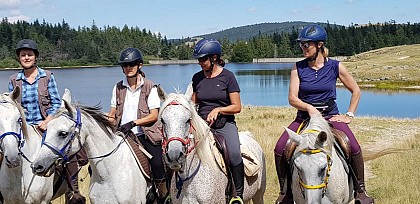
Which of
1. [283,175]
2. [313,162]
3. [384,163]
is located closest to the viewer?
[313,162]

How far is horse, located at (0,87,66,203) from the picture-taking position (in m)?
5.32

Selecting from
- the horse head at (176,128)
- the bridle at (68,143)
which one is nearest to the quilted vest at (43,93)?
the bridle at (68,143)

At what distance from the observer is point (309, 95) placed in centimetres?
591

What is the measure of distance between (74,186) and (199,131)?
2.31 m

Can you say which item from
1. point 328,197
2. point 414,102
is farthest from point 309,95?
point 414,102

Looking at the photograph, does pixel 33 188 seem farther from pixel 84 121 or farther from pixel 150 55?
pixel 150 55

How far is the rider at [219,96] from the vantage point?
19.0 ft

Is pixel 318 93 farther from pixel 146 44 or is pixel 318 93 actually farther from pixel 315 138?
pixel 146 44

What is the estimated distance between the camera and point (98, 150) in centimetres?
554

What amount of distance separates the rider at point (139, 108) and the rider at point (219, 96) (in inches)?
23.7

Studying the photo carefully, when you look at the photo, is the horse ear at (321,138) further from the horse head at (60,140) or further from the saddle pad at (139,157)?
the horse head at (60,140)

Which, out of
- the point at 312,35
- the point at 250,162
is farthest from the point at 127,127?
the point at 312,35

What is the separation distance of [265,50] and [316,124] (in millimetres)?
156434

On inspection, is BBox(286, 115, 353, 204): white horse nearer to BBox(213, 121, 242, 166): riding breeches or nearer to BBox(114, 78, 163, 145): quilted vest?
BBox(213, 121, 242, 166): riding breeches
